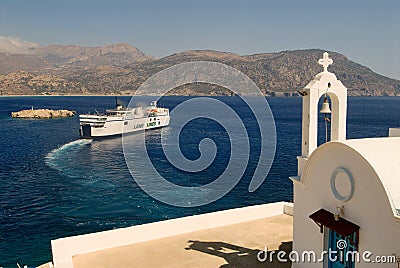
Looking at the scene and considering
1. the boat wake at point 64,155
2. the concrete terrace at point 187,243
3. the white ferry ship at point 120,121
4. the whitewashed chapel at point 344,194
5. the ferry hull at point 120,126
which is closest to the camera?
the whitewashed chapel at point 344,194

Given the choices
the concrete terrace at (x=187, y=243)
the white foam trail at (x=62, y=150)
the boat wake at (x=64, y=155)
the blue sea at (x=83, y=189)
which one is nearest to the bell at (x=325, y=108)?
the concrete terrace at (x=187, y=243)

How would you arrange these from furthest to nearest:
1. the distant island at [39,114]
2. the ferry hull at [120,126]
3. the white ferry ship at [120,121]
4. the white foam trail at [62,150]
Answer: the distant island at [39,114], the white ferry ship at [120,121], the ferry hull at [120,126], the white foam trail at [62,150]

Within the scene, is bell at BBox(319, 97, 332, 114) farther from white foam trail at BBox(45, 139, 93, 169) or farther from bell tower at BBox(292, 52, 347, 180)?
white foam trail at BBox(45, 139, 93, 169)

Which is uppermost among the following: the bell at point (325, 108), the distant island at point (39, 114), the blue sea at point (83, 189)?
the bell at point (325, 108)

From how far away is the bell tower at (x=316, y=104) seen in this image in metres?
8.64

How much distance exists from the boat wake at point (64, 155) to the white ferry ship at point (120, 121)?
288 centimetres

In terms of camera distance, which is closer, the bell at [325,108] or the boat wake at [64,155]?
the bell at [325,108]

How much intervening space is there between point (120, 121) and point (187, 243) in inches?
2093

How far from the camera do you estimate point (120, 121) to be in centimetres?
6197

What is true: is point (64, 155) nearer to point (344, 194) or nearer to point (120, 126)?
point (120, 126)

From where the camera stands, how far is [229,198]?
26.3 m

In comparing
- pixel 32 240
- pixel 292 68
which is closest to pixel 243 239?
pixel 32 240

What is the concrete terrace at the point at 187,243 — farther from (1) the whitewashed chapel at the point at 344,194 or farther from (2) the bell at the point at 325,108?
(2) the bell at the point at 325,108

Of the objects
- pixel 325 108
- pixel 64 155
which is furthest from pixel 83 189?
pixel 325 108
